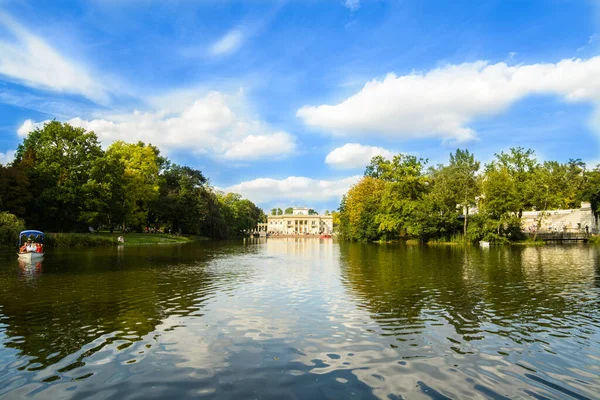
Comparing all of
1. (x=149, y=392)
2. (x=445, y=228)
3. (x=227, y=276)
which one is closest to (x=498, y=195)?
(x=445, y=228)

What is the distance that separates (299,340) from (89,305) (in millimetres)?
8724

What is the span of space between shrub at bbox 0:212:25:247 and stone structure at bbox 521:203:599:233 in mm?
73569

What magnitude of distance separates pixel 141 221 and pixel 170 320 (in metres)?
67.2

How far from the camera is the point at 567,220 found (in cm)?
7562

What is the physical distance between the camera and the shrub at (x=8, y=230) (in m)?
43.1

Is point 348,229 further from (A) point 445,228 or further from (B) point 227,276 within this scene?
(B) point 227,276

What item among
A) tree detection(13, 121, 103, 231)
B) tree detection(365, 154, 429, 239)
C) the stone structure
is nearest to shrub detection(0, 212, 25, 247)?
tree detection(13, 121, 103, 231)

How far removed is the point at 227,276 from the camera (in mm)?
24000

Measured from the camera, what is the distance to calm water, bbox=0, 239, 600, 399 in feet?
24.8

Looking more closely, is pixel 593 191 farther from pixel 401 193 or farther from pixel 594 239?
pixel 401 193

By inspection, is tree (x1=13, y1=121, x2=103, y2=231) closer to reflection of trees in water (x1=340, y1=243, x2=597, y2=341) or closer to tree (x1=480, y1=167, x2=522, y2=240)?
reflection of trees in water (x1=340, y1=243, x2=597, y2=341)

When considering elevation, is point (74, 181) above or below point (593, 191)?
above

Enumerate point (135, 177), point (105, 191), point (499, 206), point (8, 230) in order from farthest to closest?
1. point (135, 177)
2. point (499, 206)
3. point (105, 191)
4. point (8, 230)

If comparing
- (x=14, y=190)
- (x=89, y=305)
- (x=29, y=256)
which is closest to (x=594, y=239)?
(x=89, y=305)
